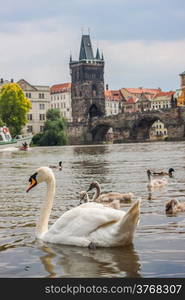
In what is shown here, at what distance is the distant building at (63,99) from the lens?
587 ft

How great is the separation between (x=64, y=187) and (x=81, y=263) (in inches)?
465

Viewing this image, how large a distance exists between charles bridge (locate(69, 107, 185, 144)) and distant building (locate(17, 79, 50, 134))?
318 inches

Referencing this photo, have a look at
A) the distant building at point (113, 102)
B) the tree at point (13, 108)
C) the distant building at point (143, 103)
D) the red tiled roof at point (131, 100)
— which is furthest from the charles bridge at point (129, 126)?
the distant building at point (113, 102)

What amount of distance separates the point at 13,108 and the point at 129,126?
127 ft

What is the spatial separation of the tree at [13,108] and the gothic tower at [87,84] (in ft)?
170

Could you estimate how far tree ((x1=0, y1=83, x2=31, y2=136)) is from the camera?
96.0 m

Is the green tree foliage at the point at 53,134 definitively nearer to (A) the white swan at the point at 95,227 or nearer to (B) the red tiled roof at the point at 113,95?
(B) the red tiled roof at the point at 113,95

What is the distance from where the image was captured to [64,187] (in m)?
20.5

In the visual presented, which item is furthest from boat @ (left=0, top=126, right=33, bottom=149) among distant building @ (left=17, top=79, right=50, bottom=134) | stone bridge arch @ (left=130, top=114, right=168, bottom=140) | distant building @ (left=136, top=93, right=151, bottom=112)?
distant building @ (left=136, top=93, right=151, bottom=112)

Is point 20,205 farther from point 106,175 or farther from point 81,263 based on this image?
point 106,175

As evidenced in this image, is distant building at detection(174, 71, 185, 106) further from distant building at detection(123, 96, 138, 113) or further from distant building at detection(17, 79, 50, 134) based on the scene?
distant building at detection(17, 79, 50, 134)

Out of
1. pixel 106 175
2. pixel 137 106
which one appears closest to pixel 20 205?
pixel 106 175

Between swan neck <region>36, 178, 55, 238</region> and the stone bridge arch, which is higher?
the stone bridge arch

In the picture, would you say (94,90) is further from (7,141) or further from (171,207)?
(171,207)
